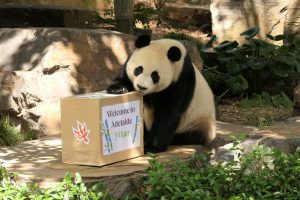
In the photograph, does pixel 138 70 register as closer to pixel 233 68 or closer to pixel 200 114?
pixel 200 114

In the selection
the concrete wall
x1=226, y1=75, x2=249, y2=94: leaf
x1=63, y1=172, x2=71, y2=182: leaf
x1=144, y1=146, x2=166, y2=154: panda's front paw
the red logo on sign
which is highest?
the concrete wall

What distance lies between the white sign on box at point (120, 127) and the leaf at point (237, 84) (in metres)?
3.63

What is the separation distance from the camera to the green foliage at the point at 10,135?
20.3ft

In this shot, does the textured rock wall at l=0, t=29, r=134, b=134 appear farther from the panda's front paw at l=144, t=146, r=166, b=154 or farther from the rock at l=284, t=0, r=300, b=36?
the rock at l=284, t=0, r=300, b=36

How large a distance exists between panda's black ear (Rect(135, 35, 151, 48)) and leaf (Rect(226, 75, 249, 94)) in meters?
3.52

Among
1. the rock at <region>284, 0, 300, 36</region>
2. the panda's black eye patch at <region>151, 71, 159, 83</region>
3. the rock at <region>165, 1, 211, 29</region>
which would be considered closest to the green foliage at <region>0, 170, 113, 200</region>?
the panda's black eye patch at <region>151, 71, 159, 83</region>

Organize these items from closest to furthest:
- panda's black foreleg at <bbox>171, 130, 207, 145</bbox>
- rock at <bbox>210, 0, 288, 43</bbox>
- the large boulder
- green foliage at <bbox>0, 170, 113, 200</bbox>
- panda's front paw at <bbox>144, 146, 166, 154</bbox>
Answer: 1. green foliage at <bbox>0, 170, 113, 200</bbox>
2. panda's front paw at <bbox>144, 146, 166, 154</bbox>
3. panda's black foreleg at <bbox>171, 130, 207, 145</bbox>
4. the large boulder
5. rock at <bbox>210, 0, 288, 43</bbox>

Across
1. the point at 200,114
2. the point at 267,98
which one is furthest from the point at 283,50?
the point at 200,114

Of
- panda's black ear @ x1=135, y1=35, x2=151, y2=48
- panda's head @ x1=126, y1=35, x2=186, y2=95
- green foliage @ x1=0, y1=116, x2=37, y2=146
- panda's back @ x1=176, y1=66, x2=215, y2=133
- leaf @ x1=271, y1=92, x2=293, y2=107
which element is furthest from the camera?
leaf @ x1=271, y1=92, x2=293, y2=107

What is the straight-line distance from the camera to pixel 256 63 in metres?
9.04

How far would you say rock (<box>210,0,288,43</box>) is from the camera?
11156mm

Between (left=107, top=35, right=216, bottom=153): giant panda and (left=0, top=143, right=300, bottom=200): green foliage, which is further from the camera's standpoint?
(left=107, top=35, right=216, bottom=153): giant panda

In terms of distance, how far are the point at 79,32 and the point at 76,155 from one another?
7.76 feet

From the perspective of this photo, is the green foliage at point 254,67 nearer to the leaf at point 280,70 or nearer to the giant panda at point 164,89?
the leaf at point 280,70
